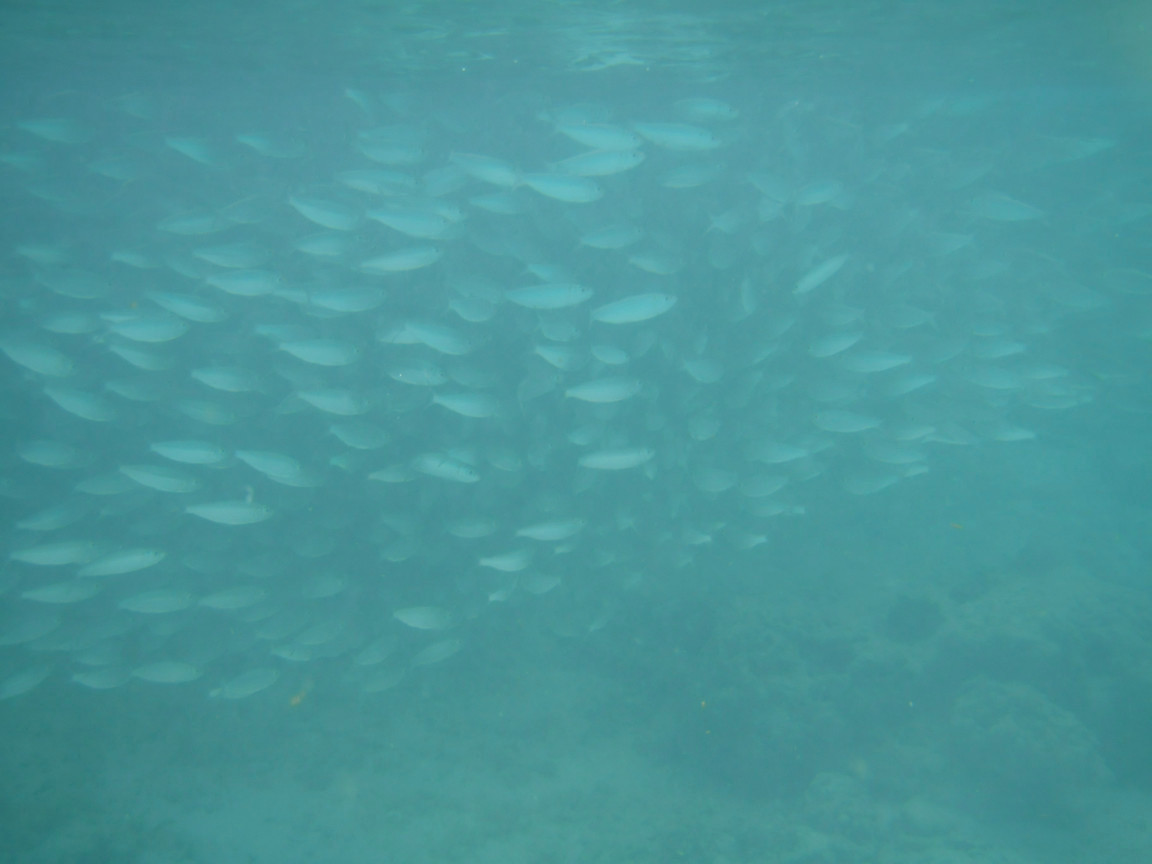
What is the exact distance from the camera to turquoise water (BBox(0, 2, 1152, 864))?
6.58 meters

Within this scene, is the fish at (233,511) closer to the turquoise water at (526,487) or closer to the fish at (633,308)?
the turquoise water at (526,487)

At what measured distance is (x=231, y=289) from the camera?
19.3 feet

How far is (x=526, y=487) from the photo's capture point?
837cm

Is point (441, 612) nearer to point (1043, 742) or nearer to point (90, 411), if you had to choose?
point (90, 411)

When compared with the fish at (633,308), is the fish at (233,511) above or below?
below

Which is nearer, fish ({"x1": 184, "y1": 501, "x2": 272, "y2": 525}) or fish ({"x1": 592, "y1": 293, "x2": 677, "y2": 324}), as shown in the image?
fish ({"x1": 592, "y1": 293, "x2": 677, "y2": 324})

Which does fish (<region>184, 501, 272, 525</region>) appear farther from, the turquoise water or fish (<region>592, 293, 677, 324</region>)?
fish (<region>592, 293, 677, 324</region>)

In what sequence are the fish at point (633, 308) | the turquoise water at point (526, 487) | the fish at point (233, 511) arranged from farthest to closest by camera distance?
the turquoise water at point (526, 487)
the fish at point (233, 511)
the fish at point (633, 308)

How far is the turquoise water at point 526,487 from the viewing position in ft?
21.6

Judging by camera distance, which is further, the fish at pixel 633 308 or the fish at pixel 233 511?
the fish at pixel 233 511

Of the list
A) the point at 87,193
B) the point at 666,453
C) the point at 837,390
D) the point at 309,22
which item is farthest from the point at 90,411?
the point at 837,390

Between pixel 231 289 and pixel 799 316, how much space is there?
7.79 metres

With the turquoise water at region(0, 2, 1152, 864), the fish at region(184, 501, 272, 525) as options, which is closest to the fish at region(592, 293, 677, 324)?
the turquoise water at region(0, 2, 1152, 864)

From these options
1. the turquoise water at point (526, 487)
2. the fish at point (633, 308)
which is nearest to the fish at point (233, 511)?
the turquoise water at point (526, 487)
